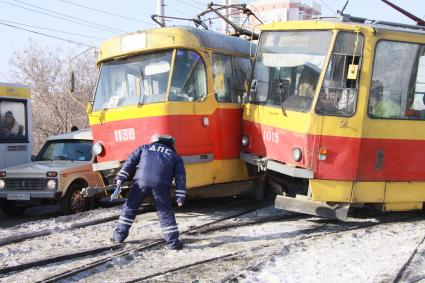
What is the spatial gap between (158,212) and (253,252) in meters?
1.37

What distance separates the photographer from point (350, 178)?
796 centimetres

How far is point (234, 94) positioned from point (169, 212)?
3.49m

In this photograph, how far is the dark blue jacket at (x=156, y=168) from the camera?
703 cm

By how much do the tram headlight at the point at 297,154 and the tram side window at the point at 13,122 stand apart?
8.20 metres

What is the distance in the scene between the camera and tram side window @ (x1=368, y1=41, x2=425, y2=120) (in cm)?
797

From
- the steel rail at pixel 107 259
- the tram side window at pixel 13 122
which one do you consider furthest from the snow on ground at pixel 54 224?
the tram side window at pixel 13 122

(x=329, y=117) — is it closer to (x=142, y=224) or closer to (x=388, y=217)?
(x=388, y=217)

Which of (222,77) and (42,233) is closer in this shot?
(42,233)

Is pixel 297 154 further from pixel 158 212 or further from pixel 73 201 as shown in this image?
pixel 73 201

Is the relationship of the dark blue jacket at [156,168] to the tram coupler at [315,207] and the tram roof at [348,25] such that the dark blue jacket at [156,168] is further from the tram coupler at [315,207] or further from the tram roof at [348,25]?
the tram roof at [348,25]

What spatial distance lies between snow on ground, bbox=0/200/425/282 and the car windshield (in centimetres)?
312

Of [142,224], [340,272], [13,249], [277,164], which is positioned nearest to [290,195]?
[277,164]

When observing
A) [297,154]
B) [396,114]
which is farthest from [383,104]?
[297,154]

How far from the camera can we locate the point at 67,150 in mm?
12453
